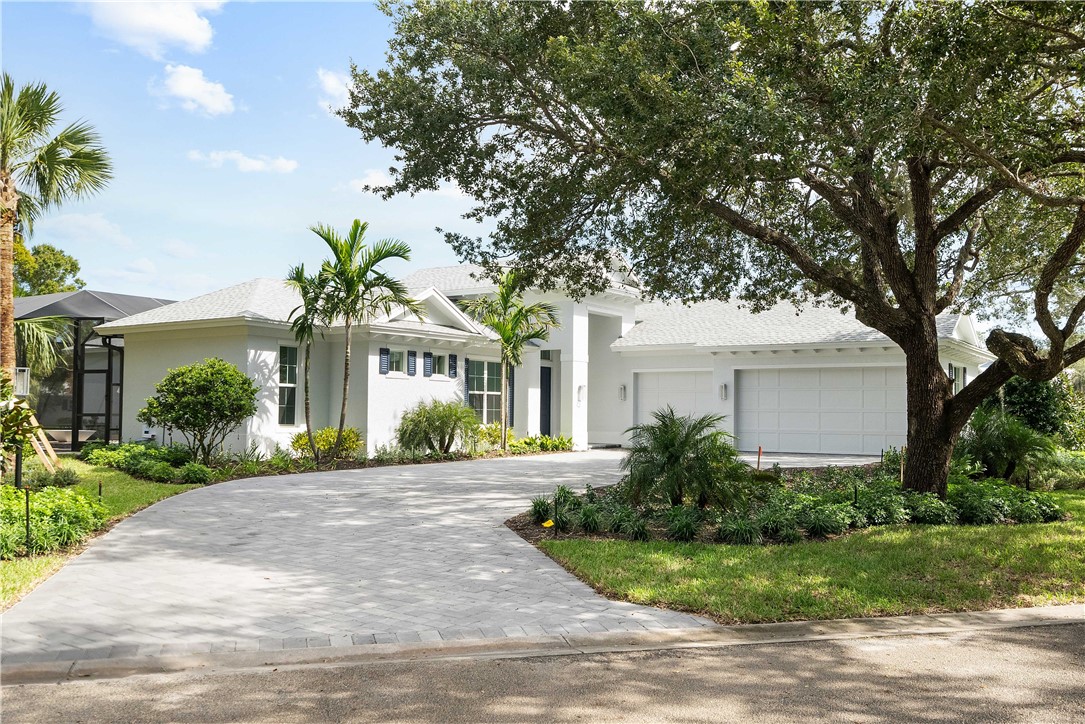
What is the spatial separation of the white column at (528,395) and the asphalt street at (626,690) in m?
18.3

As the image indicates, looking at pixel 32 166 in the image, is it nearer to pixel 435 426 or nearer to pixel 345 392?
pixel 345 392

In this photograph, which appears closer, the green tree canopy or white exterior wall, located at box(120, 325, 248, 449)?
white exterior wall, located at box(120, 325, 248, 449)

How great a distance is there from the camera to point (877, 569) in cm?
744

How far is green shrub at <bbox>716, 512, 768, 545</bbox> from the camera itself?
8602 mm

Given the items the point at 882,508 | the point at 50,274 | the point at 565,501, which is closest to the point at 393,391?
the point at 565,501

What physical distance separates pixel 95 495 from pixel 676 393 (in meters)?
16.8

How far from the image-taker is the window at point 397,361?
1901cm

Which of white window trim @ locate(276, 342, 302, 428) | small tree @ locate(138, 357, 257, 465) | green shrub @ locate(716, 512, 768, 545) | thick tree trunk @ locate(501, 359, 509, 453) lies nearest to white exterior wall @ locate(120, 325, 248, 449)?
white window trim @ locate(276, 342, 302, 428)

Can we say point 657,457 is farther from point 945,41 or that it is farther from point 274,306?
point 274,306

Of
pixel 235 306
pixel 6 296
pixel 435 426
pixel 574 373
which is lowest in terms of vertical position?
pixel 435 426

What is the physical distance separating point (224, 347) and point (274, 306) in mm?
1416

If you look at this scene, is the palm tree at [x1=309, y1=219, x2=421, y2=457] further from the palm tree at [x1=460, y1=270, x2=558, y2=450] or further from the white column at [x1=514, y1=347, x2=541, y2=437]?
the white column at [x1=514, y1=347, x2=541, y2=437]

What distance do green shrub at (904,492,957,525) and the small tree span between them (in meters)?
11.8

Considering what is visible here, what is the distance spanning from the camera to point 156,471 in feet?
45.7
